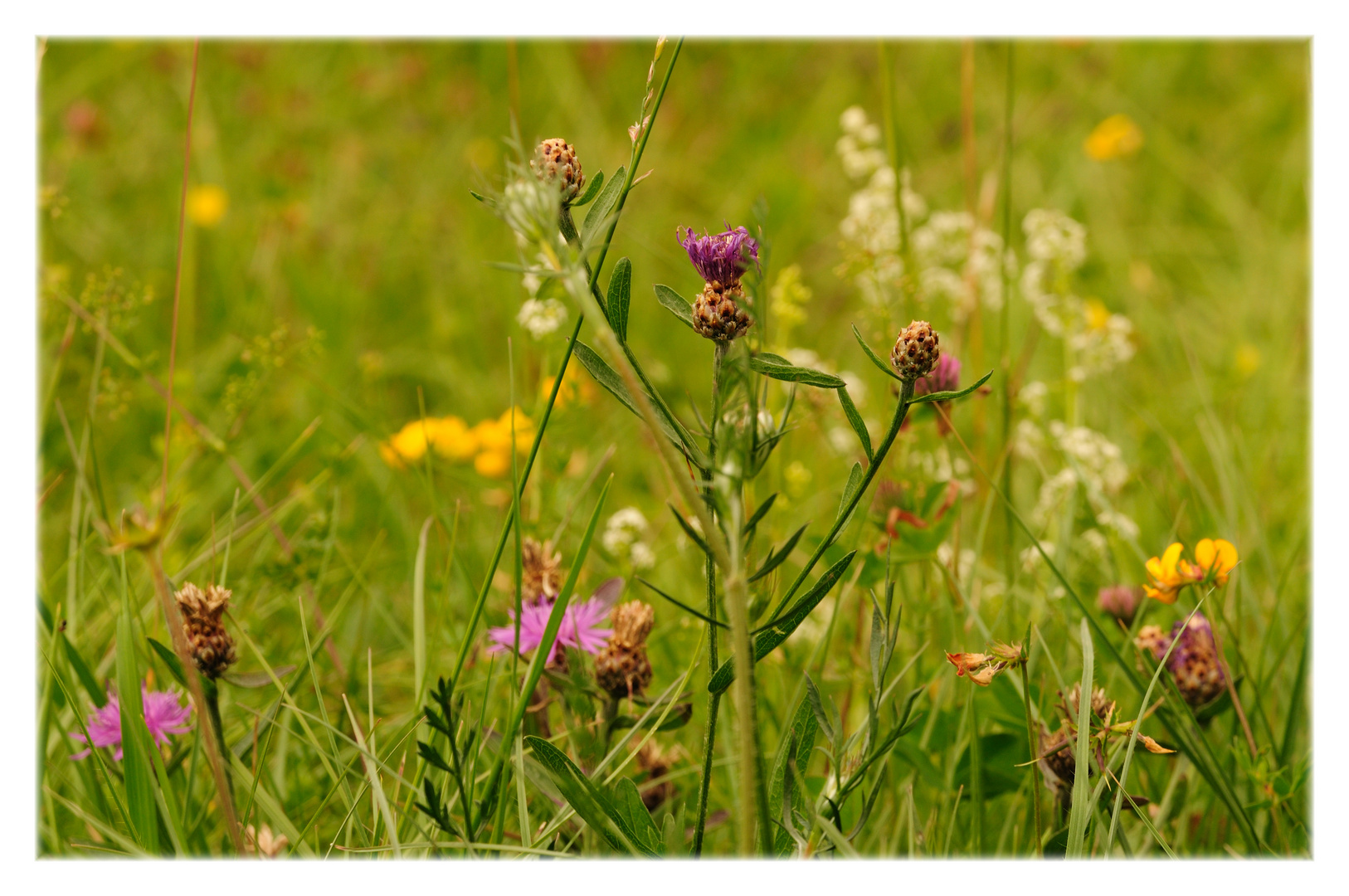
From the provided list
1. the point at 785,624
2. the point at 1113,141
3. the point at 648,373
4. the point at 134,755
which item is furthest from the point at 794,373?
the point at 1113,141

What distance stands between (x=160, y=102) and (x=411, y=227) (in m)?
0.89

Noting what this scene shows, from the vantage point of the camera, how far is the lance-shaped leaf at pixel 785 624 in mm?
575

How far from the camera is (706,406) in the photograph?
1933 millimetres

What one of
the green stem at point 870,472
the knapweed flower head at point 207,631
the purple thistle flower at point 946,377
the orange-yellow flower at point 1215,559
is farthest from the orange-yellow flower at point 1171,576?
the knapweed flower head at point 207,631

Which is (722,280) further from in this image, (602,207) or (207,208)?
(207,208)

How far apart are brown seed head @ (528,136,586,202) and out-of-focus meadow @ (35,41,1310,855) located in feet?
0.37

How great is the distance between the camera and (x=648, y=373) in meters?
1.61

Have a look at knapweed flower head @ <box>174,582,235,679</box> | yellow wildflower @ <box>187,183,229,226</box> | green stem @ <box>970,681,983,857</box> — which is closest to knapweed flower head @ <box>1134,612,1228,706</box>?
green stem @ <box>970,681,983,857</box>

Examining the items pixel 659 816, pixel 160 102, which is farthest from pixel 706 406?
pixel 160 102

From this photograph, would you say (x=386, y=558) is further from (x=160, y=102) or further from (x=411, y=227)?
(x=160, y=102)

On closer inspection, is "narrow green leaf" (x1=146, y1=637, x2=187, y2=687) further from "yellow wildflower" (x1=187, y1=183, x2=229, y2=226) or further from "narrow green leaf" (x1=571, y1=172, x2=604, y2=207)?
"yellow wildflower" (x1=187, y1=183, x2=229, y2=226)

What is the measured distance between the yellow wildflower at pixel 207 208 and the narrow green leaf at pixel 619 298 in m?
2.04

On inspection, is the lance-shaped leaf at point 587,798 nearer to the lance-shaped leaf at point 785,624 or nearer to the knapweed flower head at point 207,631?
the lance-shaped leaf at point 785,624

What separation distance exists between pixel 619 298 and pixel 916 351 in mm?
185
